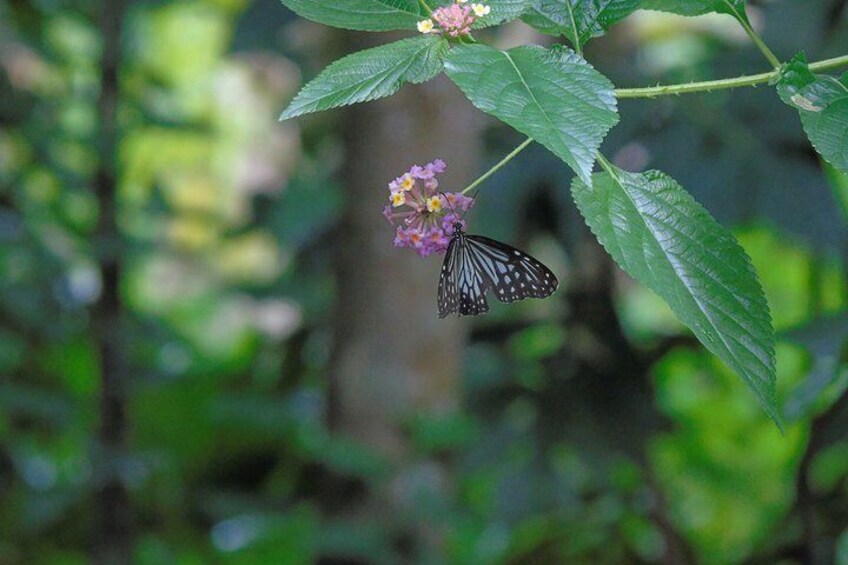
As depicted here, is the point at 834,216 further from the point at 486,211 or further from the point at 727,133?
the point at 486,211

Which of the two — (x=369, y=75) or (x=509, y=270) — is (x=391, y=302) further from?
(x=369, y=75)

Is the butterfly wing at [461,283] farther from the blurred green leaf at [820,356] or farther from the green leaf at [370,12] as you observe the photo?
the blurred green leaf at [820,356]

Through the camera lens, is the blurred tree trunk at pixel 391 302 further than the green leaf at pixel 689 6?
Yes

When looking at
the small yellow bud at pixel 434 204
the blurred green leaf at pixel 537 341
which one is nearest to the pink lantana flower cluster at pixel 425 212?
the small yellow bud at pixel 434 204

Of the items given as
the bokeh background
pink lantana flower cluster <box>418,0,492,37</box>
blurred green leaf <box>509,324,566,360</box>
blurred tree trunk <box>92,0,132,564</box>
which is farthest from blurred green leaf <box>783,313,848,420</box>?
blurred tree trunk <box>92,0,132,564</box>

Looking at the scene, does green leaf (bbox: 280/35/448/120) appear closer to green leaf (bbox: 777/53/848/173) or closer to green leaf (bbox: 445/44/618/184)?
green leaf (bbox: 445/44/618/184)

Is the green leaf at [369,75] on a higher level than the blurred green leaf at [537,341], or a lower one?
lower

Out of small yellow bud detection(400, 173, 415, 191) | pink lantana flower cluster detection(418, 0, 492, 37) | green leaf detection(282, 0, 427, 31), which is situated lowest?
small yellow bud detection(400, 173, 415, 191)
